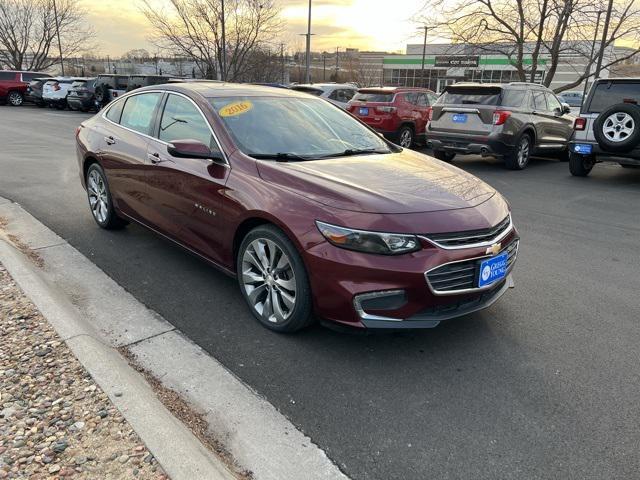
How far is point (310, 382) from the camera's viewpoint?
2.95 metres

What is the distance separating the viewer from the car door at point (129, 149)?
4621mm

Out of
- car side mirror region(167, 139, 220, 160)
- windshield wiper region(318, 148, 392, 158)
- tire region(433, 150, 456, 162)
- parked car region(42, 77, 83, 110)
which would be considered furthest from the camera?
parked car region(42, 77, 83, 110)

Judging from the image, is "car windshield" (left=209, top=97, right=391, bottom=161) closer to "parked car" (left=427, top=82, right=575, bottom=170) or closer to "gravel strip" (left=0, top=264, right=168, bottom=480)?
"gravel strip" (left=0, top=264, right=168, bottom=480)

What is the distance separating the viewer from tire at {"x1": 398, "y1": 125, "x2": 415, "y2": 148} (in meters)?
13.6

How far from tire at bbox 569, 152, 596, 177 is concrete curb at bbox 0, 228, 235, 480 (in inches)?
382

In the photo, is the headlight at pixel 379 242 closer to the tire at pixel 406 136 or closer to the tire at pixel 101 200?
the tire at pixel 101 200

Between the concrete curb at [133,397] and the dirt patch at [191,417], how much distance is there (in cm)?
7

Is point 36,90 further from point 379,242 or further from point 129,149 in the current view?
point 379,242

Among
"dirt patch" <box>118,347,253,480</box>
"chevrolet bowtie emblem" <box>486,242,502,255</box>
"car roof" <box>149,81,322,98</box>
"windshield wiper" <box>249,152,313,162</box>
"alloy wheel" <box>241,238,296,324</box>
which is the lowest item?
"dirt patch" <box>118,347,253,480</box>

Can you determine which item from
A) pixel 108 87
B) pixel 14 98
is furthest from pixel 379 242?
pixel 14 98

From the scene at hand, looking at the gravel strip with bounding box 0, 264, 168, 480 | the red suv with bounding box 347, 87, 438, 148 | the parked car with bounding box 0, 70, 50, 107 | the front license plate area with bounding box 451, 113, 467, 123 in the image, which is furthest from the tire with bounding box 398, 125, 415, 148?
the parked car with bounding box 0, 70, 50, 107

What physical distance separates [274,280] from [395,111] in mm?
10700

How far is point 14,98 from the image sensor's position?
91.9ft

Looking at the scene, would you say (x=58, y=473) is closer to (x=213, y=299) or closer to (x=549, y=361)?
(x=213, y=299)
